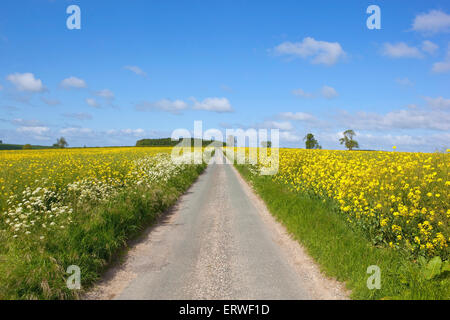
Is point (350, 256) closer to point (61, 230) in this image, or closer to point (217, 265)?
point (217, 265)

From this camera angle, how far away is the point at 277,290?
500cm

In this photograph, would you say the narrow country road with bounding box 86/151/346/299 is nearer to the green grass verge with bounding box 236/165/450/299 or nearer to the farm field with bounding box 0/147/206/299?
the green grass verge with bounding box 236/165/450/299

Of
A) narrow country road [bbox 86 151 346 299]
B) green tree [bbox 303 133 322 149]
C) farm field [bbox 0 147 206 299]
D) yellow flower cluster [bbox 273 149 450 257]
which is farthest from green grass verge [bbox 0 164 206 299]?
green tree [bbox 303 133 322 149]

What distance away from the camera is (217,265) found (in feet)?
20.0

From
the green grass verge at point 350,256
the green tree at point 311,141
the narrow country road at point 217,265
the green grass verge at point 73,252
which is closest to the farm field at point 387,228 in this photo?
the green grass verge at point 350,256

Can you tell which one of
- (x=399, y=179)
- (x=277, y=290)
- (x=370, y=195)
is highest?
(x=399, y=179)

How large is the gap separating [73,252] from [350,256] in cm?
602

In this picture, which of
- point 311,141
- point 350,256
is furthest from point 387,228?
point 311,141

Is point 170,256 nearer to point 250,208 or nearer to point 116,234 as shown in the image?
point 116,234

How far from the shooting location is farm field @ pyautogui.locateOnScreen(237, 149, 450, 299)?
4762mm

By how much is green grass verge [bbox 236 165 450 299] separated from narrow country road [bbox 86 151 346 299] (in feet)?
1.07
